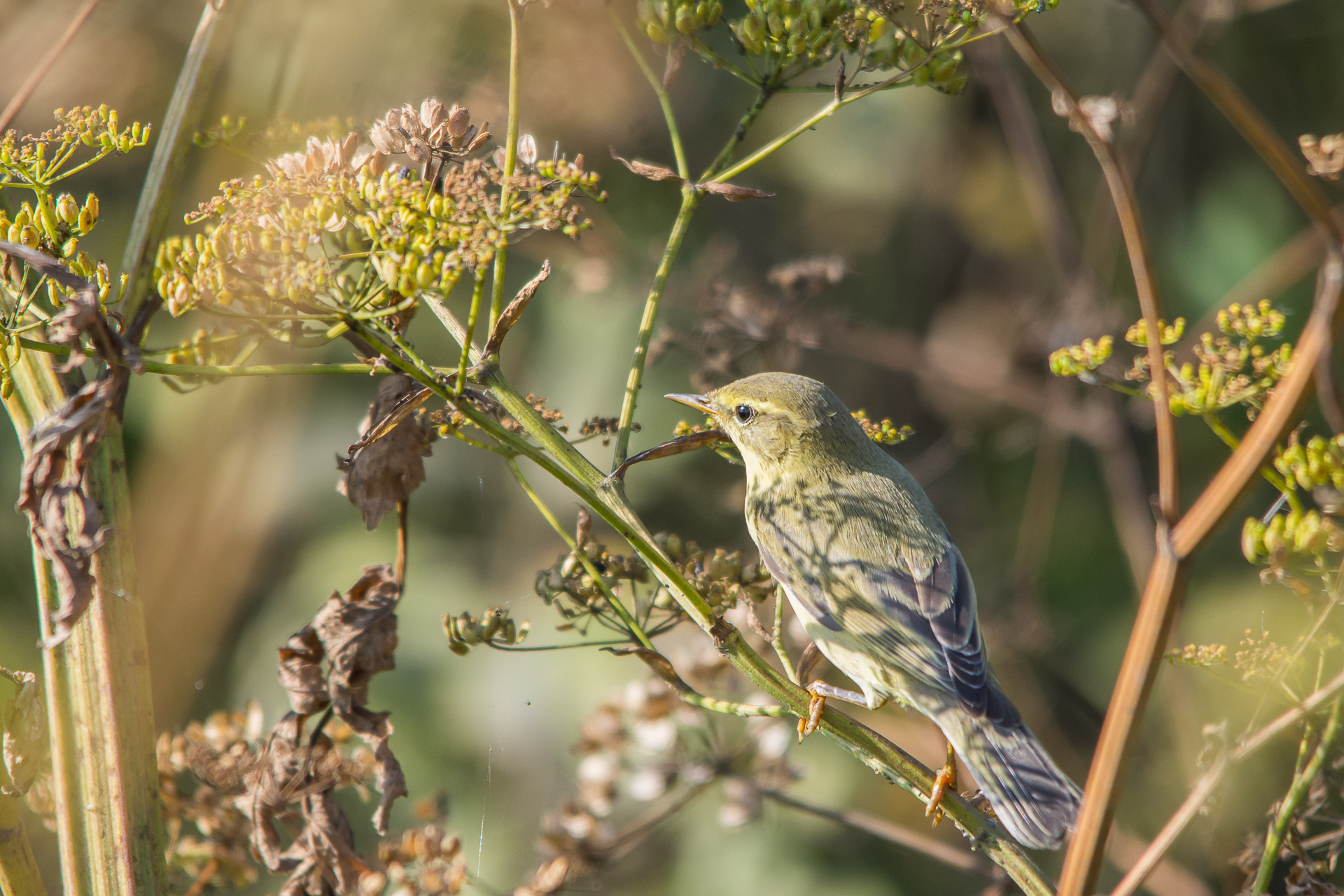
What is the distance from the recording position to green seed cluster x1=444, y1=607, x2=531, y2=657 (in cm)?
164

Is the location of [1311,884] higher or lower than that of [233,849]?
lower

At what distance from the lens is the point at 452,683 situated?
437 centimetres

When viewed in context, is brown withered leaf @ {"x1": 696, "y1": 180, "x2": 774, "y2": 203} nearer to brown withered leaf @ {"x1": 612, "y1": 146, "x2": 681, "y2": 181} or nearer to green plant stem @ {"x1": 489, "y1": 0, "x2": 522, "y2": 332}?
brown withered leaf @ {"x1": 612, "y1": 146, "x2": 681, "y2": 181}

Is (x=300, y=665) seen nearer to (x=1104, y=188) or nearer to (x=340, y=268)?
(x=340, y=268)

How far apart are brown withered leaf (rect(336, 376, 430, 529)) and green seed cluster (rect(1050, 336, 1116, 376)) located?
0.97m

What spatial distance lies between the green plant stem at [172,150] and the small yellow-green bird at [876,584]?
3.72 feet

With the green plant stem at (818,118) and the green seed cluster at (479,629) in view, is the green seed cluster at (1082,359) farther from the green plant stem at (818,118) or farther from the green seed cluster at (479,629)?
the green seed cluster at (479,629)

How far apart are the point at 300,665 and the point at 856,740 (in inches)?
34.2

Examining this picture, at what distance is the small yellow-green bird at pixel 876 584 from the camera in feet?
7.02

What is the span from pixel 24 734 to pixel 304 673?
1.25ft

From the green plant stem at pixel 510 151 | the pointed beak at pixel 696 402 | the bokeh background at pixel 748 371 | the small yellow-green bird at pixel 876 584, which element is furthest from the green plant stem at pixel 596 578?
the bokeh background at pixel 748 371

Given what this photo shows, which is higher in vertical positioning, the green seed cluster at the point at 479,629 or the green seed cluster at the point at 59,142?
the green seed cluster at the point at 59,142

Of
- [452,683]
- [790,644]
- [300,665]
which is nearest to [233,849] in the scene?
[300,665]

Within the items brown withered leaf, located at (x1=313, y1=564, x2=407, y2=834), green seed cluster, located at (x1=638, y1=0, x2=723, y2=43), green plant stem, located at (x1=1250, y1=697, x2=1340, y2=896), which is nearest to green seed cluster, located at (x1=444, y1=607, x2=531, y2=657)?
brown withered leaf, located at (x1=313, y1=564, x2=407, y2=834)
